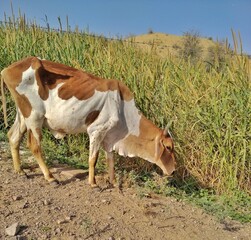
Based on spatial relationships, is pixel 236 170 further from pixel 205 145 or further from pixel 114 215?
pixel 114 215

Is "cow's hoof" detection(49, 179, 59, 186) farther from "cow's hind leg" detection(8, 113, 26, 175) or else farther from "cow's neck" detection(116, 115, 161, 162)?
"cow's neck" detection(116, 115, 161, 162)

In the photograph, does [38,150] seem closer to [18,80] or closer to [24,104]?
[24,104]

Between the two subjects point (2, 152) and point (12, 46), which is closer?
point (2, 152)

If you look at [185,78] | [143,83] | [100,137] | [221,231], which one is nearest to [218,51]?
[185,78]

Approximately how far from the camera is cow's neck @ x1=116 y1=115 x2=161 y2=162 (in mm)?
4430

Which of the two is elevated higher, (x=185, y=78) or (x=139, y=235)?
(x=185, y=78)

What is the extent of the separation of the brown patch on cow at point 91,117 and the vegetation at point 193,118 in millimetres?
869

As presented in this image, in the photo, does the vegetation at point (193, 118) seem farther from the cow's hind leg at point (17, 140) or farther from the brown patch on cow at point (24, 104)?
the brown patch on cow at point (24, 104)

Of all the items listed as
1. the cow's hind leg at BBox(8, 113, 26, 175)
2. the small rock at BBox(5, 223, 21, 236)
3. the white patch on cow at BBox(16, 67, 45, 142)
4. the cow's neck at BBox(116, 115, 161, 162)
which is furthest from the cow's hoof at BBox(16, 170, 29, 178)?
the small rock at BBox(5, 223, 21, 236)

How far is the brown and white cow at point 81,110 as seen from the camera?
4.23m

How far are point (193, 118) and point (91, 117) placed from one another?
1.36 m

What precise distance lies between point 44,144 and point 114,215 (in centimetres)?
236

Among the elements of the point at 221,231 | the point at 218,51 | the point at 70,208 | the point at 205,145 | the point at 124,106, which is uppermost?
the point at 218,51

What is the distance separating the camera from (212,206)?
14.0ft
